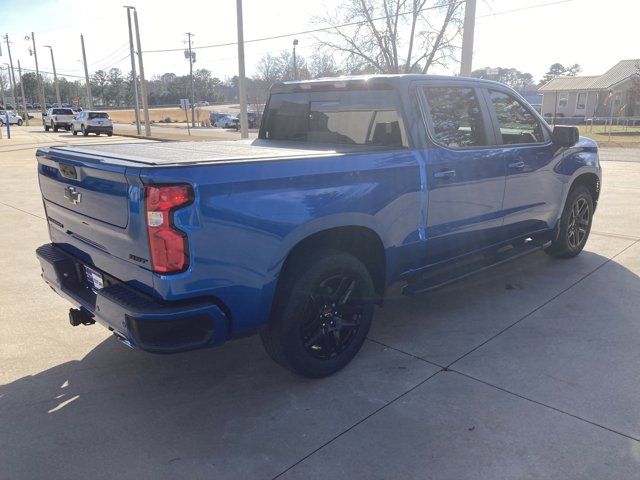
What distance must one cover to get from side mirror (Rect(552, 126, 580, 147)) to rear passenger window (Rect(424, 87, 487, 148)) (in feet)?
3.73

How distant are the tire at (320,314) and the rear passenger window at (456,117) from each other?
133cm

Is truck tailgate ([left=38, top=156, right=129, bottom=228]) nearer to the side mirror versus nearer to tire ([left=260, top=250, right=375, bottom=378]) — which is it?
tire ([left=260, top=250, right=375, bottom=378])

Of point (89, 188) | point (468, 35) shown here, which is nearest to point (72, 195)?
point (89, 188)

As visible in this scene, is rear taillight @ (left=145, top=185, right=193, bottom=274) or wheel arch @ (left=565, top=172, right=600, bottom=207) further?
wheel arch @ (left=565, top=172, right=600, bottom=207)

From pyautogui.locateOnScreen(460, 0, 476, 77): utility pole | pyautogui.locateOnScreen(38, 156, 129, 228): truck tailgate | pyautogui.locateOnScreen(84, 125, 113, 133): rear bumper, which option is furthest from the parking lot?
pyautogui.locateOnScreen(84, 125, 113, 133): rear bumper

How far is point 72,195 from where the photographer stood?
325cm

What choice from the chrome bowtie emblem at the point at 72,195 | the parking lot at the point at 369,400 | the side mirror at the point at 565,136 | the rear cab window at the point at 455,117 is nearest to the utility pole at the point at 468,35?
the side mirror at the point at 565,136

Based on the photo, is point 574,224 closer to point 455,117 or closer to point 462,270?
point 462,270

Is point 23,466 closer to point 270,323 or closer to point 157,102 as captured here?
point 270,323

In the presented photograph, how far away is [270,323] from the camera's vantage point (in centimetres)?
315

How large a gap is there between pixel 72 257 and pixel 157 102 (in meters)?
119

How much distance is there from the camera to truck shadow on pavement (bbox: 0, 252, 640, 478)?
8.77 ft

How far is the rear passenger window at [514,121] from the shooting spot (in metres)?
4.65

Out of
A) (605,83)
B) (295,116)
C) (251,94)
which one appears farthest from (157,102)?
(295,116)
